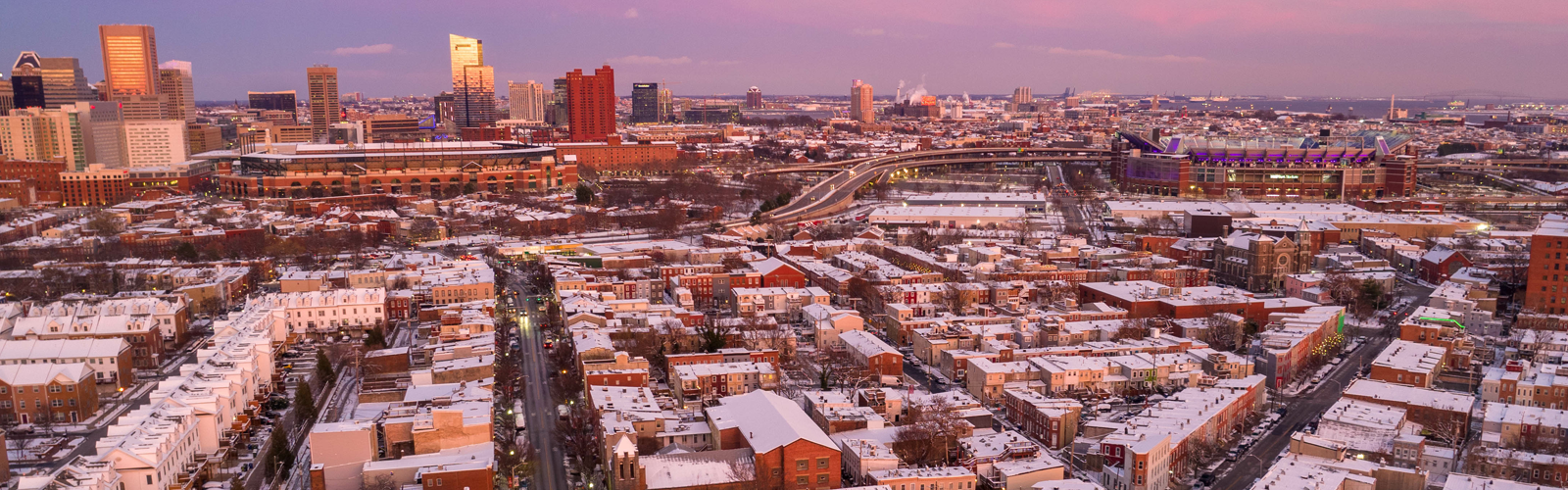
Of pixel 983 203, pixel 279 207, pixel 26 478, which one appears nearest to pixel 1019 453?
pixel 26 478

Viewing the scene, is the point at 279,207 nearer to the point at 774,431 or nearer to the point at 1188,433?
the point at 774,431

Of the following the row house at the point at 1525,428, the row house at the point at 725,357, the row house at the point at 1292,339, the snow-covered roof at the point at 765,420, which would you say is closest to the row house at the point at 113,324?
the row house at the point at 725,357

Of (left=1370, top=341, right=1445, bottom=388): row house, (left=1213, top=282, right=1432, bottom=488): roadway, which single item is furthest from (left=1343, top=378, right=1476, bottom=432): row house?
(left=1213, top=282, right=1432, bottom=488): roadway

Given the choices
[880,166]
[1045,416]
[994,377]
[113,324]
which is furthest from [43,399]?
[880,166]

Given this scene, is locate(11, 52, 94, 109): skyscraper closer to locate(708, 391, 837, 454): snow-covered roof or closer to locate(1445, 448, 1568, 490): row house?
locate(708, 391, 837, 454): snow-covered roof

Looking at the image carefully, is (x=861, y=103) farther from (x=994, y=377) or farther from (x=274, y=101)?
(x=994, y=377)

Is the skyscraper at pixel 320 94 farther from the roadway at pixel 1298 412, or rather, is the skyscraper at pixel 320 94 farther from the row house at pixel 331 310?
the roadway at pixel 1298 412
